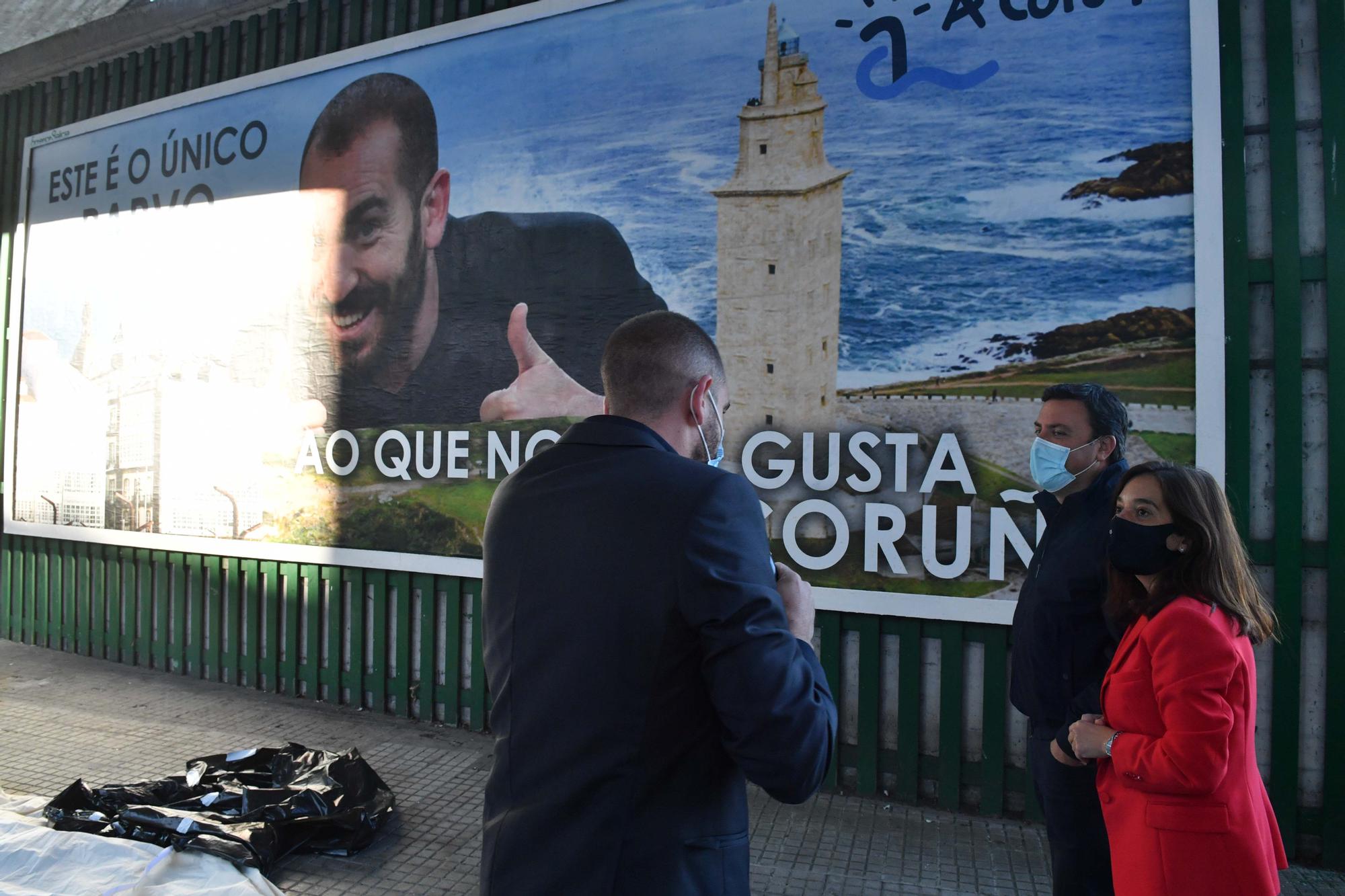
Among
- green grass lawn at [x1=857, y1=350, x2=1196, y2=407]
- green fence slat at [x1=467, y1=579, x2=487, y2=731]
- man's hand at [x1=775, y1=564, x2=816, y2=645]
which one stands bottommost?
green fence slat at [x1=467, y1=579, x2=487, y2=731]

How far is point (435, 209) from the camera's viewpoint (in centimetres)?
604

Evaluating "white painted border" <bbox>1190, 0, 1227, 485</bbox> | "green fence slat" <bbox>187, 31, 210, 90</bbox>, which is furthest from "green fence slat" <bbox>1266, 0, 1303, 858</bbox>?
"green fence slat" <bbox>187, 31, 210, 90</bbox>

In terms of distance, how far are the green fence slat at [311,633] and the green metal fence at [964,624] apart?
0.05 feet

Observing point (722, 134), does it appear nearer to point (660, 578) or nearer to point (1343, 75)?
point (1343, 75)

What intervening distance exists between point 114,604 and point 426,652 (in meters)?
3.38

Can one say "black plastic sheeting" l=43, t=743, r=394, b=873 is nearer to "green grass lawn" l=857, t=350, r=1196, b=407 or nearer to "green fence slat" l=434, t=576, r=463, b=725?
"green fence slat" l=434, t=576, r=463, b=725

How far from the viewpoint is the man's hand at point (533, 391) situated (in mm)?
5449

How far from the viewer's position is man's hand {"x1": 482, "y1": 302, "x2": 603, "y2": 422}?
215 inches

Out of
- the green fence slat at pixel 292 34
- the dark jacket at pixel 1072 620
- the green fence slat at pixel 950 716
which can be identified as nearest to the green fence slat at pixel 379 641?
the green fence slat at pixel 950 716

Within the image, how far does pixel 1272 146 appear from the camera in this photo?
4.03 meters

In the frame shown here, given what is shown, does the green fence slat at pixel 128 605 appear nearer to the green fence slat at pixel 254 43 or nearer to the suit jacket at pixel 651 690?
the green fence slat at pixel 254 43

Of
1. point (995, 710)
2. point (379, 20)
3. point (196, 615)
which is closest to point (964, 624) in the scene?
point (995, 710)

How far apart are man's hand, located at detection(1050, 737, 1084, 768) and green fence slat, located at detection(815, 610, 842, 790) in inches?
87.3

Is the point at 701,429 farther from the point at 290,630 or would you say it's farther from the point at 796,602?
the point at 290,630
